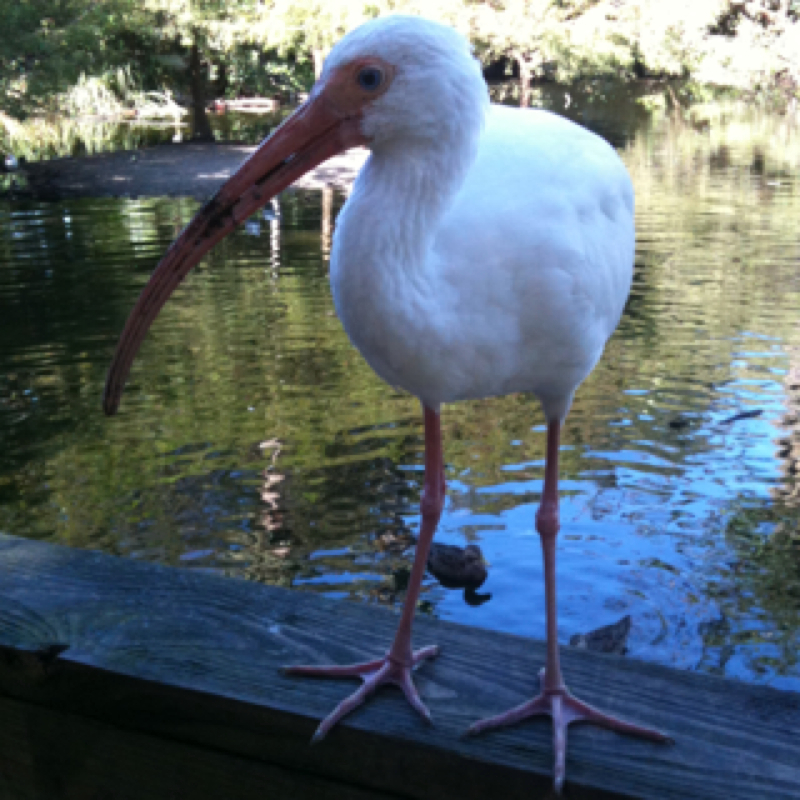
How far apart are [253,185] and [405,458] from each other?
14.8 feet

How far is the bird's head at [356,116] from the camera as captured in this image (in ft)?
5.46

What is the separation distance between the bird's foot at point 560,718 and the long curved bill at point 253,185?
82 cm

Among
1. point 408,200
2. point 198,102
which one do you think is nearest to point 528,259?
point 408,200

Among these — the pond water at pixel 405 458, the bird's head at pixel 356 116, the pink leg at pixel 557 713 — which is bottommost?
the pond water at pixel 405 458

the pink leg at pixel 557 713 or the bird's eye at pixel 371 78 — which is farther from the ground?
the bird's eye at pixel 371 78

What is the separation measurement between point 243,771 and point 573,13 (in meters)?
25.7

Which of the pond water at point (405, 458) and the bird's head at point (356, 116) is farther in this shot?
the pond water at point (405, 458)

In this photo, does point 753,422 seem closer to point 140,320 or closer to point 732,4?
point 140,320

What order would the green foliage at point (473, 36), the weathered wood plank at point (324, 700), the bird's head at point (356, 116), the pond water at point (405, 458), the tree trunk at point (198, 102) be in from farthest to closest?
1. the tree trunk at point (198, 102)
2. the green foliage at point (473, 36)
3. the pond water at point (405, 458)
4. the bird's head at point (356, 116)
5. the weathered wood plank at point (324, 700)

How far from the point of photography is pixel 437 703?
173 centimetres

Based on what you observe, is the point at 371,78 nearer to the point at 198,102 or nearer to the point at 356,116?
the point at 356,116

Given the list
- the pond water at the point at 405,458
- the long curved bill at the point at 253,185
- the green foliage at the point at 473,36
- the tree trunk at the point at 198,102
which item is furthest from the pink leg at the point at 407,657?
the tree trunk at the point at 198,102

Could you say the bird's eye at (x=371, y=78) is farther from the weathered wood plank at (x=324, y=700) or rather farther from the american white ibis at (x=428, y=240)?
the weathered wood plank at (x=324, y=700)

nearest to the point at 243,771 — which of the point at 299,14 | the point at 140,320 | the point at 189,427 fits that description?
the point at 140,320
